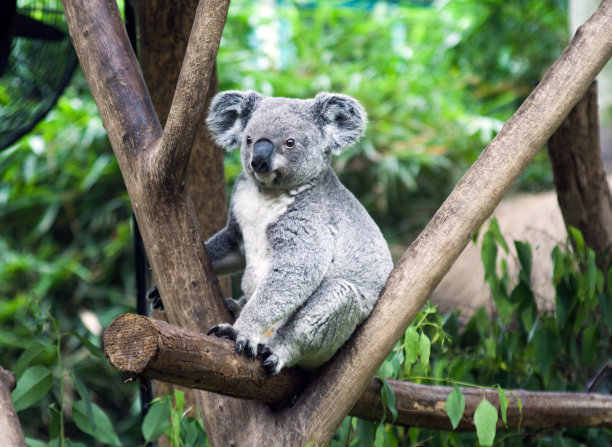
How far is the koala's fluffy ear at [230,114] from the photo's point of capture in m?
2.25

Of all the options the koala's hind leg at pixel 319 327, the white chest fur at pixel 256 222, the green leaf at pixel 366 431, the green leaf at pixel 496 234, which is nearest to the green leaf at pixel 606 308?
the green leaf at pixel 496 234

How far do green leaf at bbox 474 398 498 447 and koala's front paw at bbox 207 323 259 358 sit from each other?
2.25 ft

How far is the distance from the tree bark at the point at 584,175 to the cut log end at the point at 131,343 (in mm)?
1919

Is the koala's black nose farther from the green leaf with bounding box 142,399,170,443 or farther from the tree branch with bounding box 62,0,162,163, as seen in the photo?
the green leaf with bounding box 142,399,170,443

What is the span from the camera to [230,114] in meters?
2.29

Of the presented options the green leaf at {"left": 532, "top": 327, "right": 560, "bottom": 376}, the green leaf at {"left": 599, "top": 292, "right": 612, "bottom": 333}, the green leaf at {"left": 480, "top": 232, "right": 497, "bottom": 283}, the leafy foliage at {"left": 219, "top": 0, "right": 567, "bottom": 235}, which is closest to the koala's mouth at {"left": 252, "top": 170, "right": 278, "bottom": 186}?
the green leaf at {"left": 480, "top": 232, "right": 497, "bottom": 283}

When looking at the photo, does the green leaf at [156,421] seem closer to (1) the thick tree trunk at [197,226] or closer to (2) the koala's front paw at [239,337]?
(1) the thick tree trunk at [197,226]

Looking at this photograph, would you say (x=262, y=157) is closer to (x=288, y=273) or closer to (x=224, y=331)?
(x=288, y=273)

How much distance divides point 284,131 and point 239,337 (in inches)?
27.3

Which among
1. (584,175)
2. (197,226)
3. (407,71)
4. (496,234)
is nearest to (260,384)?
(197,226)

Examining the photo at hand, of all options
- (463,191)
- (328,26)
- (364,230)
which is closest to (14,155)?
(328,26)

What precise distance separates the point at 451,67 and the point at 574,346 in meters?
4.50

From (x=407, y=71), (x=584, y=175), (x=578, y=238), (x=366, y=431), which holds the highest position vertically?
(x=407, y=71)

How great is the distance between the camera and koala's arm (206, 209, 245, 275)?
224 cm
